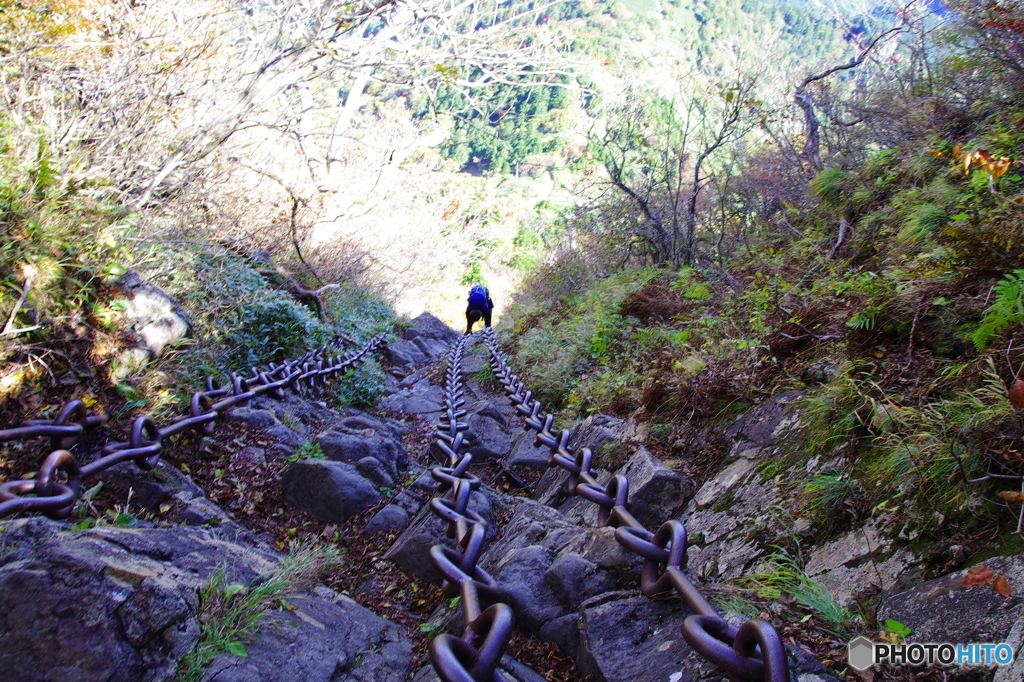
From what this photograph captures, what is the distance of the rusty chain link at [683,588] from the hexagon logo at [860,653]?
275 mm

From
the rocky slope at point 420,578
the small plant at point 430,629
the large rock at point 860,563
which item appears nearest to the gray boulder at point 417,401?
the rocky slope at point 420,578

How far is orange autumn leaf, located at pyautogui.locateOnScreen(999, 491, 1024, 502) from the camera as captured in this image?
143 centimetres

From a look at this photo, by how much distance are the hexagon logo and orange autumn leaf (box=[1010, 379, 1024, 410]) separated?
855 millimetres

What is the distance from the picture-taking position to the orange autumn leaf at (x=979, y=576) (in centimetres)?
131

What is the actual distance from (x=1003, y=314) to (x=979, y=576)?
1.21m

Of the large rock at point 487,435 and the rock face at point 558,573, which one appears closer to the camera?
the rock face at point 558,573

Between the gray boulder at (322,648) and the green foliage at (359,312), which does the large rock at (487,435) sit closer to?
the gray boulder at (322,648)

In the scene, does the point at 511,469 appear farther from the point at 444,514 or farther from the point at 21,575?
the point at 21,575

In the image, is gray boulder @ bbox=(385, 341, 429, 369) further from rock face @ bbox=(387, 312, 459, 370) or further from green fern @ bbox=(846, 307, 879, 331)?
green fern @ bbox=(846, 307, 879, 331)

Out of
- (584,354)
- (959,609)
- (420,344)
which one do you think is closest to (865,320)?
(959,609)

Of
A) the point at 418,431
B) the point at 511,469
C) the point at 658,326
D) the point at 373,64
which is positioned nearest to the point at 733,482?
the point at 511,469

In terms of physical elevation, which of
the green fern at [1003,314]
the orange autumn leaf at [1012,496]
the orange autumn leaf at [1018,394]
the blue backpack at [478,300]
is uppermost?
the blue backpack at [478,300]

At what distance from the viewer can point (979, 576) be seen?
133 cm

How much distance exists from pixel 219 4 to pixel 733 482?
254 inches
